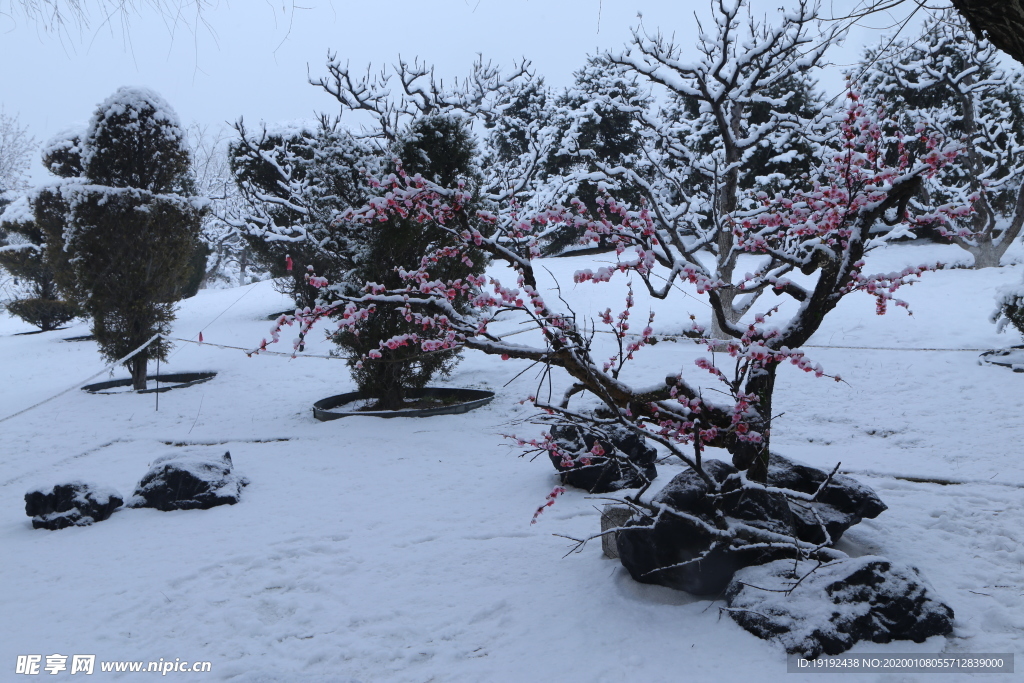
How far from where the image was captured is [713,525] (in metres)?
3.38

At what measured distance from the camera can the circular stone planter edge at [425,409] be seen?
7.80m

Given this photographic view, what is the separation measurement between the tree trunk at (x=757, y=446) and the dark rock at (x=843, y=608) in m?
0.83

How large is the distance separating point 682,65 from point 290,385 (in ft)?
→ 26.9

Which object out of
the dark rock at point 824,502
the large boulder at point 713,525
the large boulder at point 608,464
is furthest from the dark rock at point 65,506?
the dark rock at point 824,502

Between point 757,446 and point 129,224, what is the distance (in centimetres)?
953

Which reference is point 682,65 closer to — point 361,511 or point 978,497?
point 978,497

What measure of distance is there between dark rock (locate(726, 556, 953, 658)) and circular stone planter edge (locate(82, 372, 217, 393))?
9182mm

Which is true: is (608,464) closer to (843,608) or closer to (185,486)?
(843,608)

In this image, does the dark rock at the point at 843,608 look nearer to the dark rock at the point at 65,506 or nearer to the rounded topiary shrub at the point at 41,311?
the dark rock at the point at 65,506

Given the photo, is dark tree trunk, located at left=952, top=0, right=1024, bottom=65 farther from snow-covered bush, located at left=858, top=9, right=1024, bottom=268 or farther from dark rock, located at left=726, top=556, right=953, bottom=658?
snow-covered bush, located at left=858, top=9, right=1024, bottom=268

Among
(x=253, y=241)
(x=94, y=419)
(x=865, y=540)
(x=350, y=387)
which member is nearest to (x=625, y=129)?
(x=253, y=241)

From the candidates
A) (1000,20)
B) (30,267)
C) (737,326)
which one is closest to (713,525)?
(737,326)

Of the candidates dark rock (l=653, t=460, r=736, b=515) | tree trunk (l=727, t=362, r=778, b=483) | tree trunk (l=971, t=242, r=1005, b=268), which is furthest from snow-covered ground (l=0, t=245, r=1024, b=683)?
tree trunk (l=971, t=242, r=1005, b=268)

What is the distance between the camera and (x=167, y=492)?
491 centimetres
